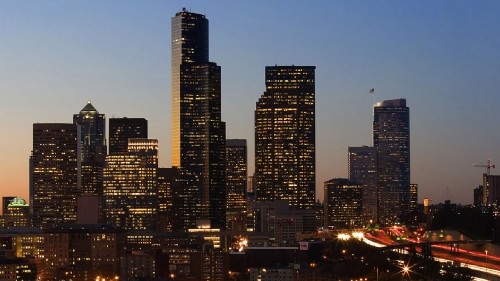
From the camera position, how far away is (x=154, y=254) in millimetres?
164125

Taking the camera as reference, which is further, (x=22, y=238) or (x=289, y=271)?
(x=22, y=238)

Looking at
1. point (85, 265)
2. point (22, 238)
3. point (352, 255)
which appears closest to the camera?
point (352, 255)

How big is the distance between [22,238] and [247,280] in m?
59.4

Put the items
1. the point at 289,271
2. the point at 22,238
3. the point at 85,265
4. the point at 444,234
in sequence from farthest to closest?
1. the point at 22,238
2. the point at 444,234
3. the point at 85,265
4. the point at 289,271

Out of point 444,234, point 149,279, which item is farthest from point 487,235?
point 149,279

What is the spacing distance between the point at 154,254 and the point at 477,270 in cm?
6227

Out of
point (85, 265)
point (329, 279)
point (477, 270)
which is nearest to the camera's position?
point (477, 270)

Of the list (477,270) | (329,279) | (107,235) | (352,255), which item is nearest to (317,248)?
(352,255)

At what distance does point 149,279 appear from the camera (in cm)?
14000

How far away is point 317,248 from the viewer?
6580 inches

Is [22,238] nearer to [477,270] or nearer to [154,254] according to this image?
[154,254]

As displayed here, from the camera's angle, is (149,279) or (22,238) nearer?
(149,279)

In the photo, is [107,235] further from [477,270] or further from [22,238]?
[477,270]

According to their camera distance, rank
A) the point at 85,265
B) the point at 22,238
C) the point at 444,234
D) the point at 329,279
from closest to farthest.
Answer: the point at 329,279, the point at 85,265, the point at 444,234, the point at 22,238
